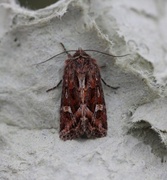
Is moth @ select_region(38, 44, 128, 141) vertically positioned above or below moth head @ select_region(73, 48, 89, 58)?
below

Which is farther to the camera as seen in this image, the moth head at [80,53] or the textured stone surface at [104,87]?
the moth head at [80,53]

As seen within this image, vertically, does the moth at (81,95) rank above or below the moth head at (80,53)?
below

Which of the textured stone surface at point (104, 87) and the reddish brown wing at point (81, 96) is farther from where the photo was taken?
the reddish brown wing at point (81, 96)

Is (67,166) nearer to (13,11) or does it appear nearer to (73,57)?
(73,57)

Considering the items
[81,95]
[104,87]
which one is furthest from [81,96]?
[104,87]

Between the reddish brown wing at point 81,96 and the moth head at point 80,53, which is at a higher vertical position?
the moth head at point 80,53

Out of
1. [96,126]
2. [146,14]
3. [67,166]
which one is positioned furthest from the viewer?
[146,14]

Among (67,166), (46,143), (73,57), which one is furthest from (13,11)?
(67,166)
